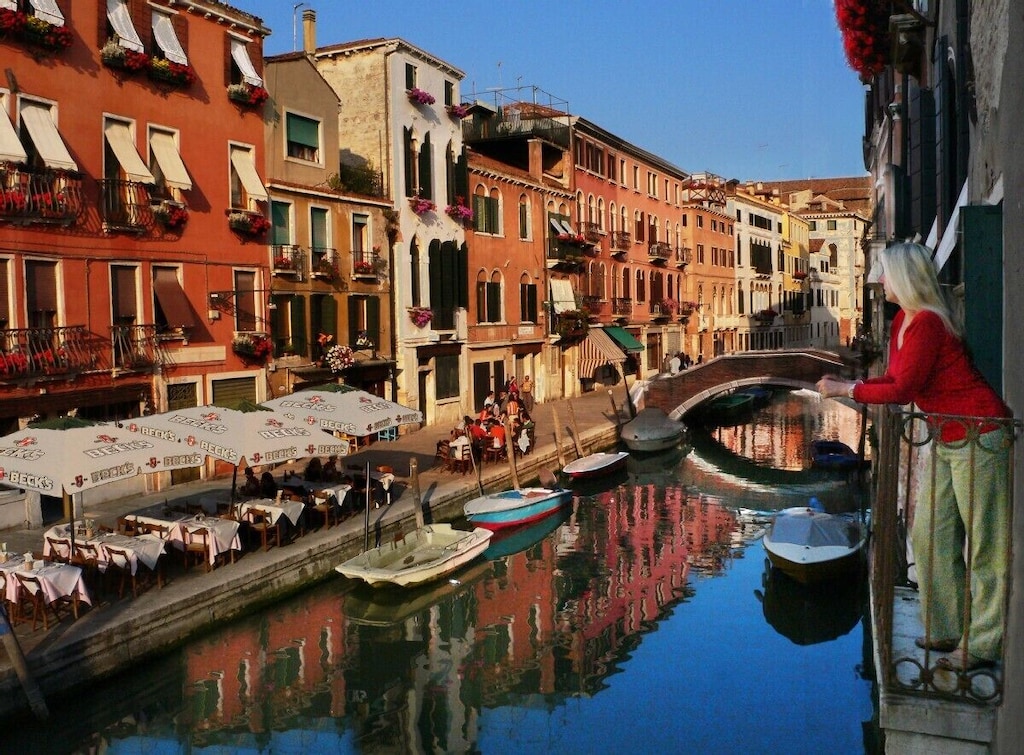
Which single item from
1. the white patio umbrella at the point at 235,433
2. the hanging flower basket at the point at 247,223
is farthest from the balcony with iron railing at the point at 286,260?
the white patio umbrella at the point at 235,433

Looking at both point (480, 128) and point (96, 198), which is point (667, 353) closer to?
point (480, 128)

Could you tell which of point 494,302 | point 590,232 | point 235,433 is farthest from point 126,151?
point 590,232

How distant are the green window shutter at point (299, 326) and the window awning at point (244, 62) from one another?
15.8ft

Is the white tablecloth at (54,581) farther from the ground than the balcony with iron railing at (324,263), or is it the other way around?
the balcony with iron railing at (324,263)

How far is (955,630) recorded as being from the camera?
3611 mm

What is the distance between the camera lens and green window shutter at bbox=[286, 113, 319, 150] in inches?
898

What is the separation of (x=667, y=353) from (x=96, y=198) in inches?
1384

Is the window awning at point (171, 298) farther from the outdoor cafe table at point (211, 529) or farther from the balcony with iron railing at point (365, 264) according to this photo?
the balcony with iron railing at point (365, 264)

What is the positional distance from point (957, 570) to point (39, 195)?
630 inches

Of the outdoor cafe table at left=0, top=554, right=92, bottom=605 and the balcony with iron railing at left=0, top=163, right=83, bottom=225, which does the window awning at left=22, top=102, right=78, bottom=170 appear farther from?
the outdoor cafe table at left=0, top=554, right=92, bottom=605

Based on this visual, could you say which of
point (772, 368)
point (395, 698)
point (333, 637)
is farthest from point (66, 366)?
point (772, 368)

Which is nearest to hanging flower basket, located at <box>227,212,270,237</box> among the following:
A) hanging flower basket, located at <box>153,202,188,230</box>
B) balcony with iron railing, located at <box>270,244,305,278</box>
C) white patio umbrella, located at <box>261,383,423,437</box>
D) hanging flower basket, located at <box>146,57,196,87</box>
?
balcony with iron railing, located at <box>270,244,305,278</box>

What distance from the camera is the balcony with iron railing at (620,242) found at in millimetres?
42438

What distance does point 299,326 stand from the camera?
22.6 metres
